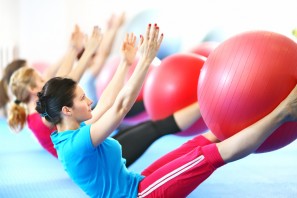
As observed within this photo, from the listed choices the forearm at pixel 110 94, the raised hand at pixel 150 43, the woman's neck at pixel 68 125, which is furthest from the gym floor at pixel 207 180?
the raised hand at pixel 150 43

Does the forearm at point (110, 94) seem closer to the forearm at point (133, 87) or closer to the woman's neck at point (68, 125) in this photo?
the woman's neck at point (68, 125)

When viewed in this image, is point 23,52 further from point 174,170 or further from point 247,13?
point 174,170

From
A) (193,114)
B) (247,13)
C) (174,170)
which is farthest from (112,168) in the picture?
(247,13)

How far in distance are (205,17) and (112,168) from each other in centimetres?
390

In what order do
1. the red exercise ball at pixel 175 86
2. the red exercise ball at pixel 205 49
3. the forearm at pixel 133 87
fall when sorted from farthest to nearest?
the red exercise ball at pixel 205 49 → the red exercise ball at pixel 175 86 → the forearm at pixel 133 87

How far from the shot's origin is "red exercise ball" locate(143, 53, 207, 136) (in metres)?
2.59

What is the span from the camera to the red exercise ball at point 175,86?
2.59 metres

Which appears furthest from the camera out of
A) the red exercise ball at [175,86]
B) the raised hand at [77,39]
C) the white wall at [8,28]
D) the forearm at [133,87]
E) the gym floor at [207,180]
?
the white wall at [8,28]

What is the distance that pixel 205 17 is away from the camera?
212 inches

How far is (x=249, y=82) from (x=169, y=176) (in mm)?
494

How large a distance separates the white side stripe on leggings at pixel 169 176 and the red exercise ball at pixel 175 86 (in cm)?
75

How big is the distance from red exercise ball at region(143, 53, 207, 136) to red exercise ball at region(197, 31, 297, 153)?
686 mm

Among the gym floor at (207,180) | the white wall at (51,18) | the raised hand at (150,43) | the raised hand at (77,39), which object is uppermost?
the raised hand at (150,43)

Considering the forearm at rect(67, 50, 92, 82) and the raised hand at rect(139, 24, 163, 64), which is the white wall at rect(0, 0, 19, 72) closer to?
the forearm at rect(67, 50, 92, 82)
